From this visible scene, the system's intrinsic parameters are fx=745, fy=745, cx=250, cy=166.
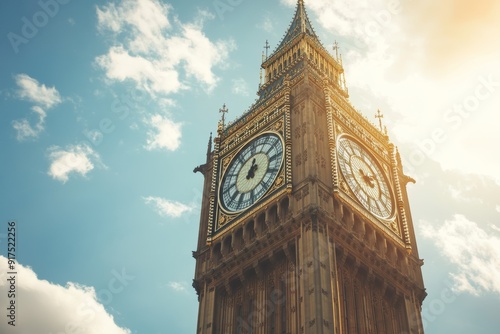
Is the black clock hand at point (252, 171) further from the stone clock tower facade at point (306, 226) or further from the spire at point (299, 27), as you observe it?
the spire at point (299, 27)

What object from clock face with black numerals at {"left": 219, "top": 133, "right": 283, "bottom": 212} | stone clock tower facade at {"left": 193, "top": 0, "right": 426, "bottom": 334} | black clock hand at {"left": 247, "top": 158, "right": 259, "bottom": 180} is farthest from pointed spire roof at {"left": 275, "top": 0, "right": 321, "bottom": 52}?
black clock hand at {"left": 247, "top": 158, "right": 259, "bottom": 180}

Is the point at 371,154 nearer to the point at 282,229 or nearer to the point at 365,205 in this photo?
the point at 365,205

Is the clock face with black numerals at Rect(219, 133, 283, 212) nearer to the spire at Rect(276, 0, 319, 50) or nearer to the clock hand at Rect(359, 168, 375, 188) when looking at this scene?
the clock hand at Rect(359, 168, 375, 188)

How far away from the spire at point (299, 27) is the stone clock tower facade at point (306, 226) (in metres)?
14.3

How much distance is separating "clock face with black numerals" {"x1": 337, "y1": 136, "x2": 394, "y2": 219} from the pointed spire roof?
63.8 ft

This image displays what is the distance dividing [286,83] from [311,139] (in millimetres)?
8407

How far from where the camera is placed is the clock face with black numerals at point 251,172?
53034 mm

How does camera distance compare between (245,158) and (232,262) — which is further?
(245,158)

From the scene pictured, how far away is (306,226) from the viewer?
155 feet

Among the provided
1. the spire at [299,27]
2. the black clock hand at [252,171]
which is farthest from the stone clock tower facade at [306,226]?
the spire at [299,27]

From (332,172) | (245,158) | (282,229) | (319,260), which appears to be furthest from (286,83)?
(319,260)

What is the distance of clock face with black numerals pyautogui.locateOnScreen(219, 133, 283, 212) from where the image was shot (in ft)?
174

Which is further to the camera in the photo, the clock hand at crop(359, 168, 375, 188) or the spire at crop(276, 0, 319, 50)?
the spire at crop(276, 0, 319, 50)

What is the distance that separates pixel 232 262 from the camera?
50.6 m
